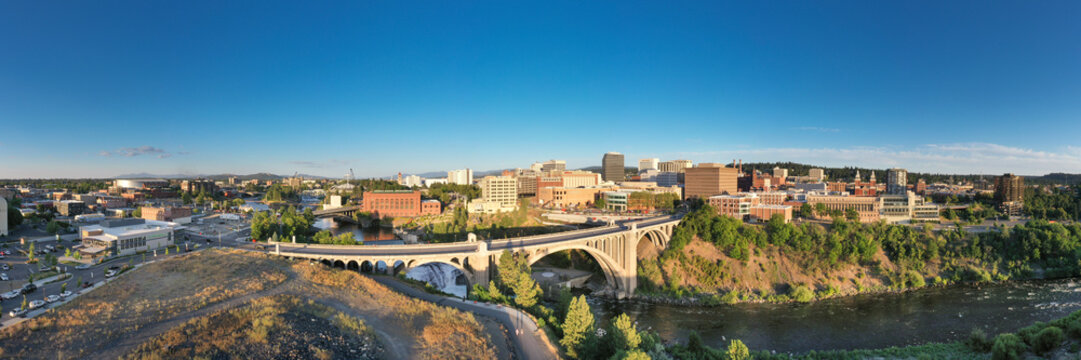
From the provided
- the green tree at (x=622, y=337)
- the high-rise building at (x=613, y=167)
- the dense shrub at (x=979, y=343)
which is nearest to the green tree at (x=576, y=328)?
the green tree at (x=622, y=337)

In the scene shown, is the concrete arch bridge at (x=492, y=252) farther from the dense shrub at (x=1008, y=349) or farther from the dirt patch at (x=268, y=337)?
the dense shrub at (x=1008, y=349)

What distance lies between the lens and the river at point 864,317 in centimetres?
3472

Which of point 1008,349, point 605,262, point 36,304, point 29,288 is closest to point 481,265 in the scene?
point 605,262

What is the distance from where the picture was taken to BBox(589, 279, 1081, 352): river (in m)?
34.7

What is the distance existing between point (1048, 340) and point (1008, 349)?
2.08 meters

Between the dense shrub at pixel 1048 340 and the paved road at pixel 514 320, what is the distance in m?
23.9

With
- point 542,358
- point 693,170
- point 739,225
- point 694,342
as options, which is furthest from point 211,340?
point 693,170

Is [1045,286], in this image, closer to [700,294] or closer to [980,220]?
[980,220]

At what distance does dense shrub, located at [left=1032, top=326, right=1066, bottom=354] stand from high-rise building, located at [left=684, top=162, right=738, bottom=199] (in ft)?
212

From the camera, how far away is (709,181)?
9081cm

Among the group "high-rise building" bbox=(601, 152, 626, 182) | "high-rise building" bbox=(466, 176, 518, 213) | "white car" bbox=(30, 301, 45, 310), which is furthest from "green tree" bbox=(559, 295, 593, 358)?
"high-rise building" bbox=(601, 152, 626, 182)

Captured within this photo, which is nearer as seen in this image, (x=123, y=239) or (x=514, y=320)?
(x=514, y=320)

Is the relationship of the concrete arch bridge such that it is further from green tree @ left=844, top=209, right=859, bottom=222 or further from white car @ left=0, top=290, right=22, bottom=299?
green tree @ left=844, top=209, right=859, bottom=222

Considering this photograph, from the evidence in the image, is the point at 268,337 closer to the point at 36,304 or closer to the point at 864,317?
the point at 36,304
